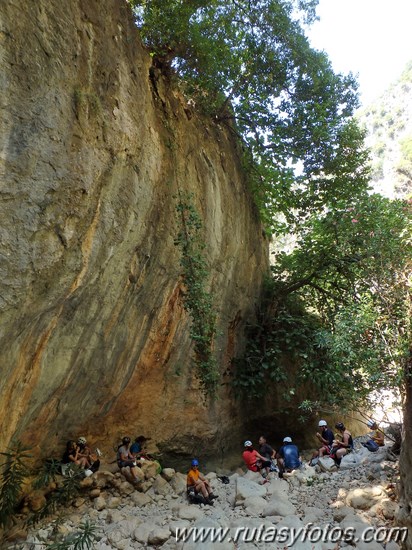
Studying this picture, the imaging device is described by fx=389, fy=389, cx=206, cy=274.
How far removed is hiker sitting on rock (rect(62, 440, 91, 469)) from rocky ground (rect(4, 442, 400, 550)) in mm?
333

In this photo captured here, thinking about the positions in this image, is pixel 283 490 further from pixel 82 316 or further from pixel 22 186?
pixel 22 186

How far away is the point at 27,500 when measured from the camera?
663cm

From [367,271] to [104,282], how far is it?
17.5 ft

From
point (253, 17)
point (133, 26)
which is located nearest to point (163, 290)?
point (133, 26)

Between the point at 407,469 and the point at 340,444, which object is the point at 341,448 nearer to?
the point at 340,444

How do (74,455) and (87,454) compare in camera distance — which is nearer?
(74,455)

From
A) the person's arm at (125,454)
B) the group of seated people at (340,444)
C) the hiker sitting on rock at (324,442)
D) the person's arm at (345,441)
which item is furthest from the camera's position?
the hiker sitting on rock at (324,442)

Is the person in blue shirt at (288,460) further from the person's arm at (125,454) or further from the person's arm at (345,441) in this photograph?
the person's arm at (125,454)

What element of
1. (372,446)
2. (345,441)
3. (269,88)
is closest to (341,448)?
(345,441)

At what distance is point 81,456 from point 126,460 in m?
0.92

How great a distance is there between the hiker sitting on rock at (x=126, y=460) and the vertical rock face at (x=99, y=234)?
651 mm

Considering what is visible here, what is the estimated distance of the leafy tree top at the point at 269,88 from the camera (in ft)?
28.2

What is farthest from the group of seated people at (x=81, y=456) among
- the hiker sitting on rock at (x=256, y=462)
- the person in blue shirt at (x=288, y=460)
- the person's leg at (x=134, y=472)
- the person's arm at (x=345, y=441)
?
the person's arm at (x=345, y=441)

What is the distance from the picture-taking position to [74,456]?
24.9 feet
